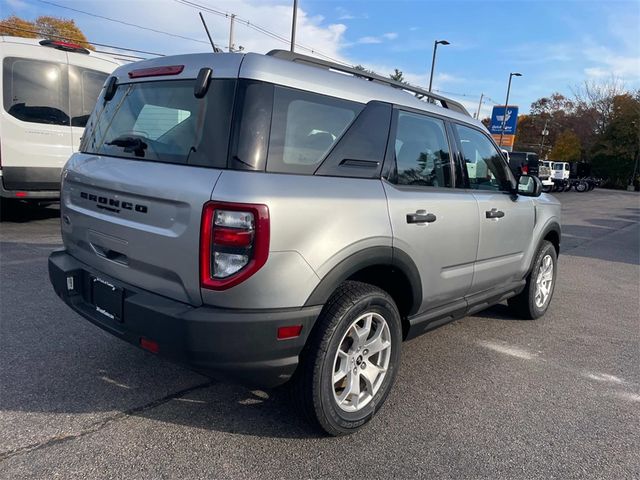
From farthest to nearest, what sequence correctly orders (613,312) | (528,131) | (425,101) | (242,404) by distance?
(528,131) < (613,312) < (425,101) < (242,404)

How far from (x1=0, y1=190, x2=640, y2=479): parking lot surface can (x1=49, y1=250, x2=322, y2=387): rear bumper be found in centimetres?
42

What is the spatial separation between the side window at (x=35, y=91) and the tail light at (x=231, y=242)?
273 inches

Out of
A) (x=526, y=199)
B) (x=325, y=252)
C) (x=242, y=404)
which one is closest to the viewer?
(x=325, y=252)

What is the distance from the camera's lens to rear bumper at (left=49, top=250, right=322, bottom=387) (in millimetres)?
2268

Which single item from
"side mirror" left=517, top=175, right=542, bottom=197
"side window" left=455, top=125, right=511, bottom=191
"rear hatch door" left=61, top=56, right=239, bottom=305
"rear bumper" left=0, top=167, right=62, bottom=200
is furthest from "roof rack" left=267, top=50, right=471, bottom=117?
"rear bumper" left=0, top=167, right=62, bottom=200

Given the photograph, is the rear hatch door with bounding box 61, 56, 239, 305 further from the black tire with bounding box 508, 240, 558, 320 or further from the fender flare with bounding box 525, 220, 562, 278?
the black tire with bounding box 508, 240, 558, 320

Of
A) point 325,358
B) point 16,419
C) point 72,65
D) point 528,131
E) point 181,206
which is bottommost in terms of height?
point 16,419

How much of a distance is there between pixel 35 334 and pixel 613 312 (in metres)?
5.86

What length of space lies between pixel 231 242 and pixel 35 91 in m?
7.22

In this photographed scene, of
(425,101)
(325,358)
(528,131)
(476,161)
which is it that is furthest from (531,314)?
(528,131)

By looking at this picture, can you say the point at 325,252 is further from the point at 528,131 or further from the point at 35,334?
the point at 528,131

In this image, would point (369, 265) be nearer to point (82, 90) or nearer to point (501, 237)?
point (501, 237)

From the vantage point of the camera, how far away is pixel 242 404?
304cm

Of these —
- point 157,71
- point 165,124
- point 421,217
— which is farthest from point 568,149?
point 165,124
